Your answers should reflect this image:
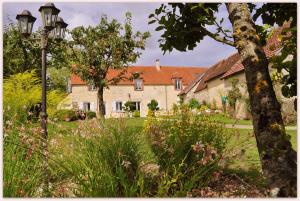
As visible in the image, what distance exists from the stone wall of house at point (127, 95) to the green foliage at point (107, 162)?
37.2m

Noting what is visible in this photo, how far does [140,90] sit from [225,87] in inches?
710

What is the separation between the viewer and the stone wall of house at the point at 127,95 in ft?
143

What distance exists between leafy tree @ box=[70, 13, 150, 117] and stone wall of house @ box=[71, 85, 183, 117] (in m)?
21.0

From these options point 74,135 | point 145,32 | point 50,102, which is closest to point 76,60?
point 145,32

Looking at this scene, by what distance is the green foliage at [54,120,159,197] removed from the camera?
4.23 meters

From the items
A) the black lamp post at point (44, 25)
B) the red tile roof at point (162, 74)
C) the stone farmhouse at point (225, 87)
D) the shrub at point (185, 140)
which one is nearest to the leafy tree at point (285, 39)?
the shrub at point (185, 140)

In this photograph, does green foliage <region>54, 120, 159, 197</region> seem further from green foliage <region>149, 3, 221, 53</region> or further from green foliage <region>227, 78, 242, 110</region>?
green foliage <region>227, 78, 242, 110</region>

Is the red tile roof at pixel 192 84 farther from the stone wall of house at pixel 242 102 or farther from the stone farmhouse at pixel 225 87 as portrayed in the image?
the stone wall of house at pixel 242 102

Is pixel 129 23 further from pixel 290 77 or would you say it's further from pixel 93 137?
pixel 290 77

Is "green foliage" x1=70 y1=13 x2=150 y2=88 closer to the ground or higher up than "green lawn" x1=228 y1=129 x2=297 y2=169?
higher up

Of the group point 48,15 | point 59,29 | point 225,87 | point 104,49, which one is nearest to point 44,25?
point 48,15

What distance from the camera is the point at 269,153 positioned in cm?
295

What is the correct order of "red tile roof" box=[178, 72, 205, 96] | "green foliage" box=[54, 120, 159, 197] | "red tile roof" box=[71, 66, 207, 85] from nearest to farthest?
"green foliage" box=[54, 120, 159, 197]
"red tile roof" box=[178, 72, 205, 96]
"red tile roof" box=[71, 66, 207, 85]

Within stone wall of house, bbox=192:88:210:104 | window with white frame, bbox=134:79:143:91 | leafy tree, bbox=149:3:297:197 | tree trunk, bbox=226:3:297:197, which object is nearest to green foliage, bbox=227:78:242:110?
stone wall of house, bbox=192:88:210:104
